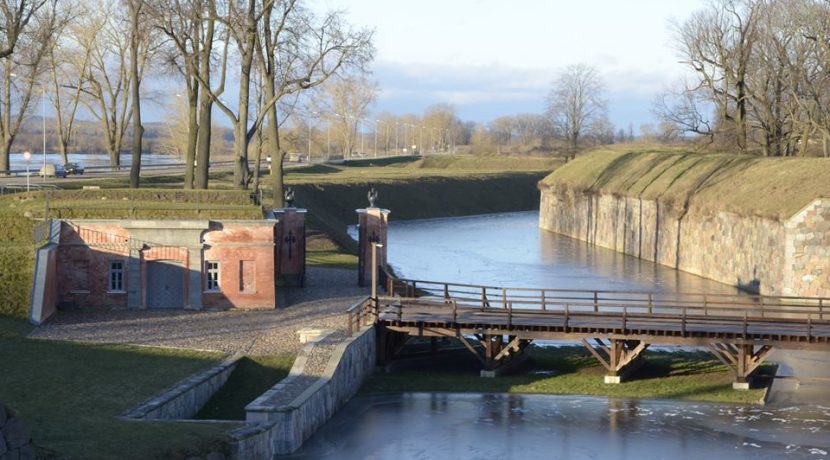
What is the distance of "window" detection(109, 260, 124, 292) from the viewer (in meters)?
38.6

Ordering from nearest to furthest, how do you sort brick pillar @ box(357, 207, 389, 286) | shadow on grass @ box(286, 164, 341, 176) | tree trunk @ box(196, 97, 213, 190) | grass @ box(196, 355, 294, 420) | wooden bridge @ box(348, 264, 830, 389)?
grass @ box(196, 355, 294, 420) < wooden bridge @ box(348, 264, 830, 389) < brick pillar @ box(357, 207, 389, 286) < tree trunk @ box(196, 97, 213, 190) < shadow on grass @ box(286, 164, 341, 176)

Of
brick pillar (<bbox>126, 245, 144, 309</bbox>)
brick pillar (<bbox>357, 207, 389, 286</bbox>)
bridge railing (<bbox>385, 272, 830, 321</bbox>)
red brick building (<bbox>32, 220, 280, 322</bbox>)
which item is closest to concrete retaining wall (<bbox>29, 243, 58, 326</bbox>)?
red brick building (<bbox>32, 220, 280, 322</bbox>)

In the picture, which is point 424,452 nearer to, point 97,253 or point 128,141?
point 97,253

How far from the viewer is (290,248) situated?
45031 mm

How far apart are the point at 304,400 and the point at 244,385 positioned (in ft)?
13.4

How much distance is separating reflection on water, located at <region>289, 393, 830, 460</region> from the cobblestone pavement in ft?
14.6

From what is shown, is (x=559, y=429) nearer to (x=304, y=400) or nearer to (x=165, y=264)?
(x=304, y=400)

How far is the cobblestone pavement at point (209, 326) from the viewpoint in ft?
108

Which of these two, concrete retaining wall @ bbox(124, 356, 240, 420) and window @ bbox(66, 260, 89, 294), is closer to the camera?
concrete retaining wall @ bbox(124, 356, 240, 420)

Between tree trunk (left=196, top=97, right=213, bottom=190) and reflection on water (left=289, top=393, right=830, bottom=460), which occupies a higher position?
tree trunk (left=196, top=97, right=213, bottom=190)

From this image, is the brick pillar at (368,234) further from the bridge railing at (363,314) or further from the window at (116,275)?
the bridge railing at (363,314)

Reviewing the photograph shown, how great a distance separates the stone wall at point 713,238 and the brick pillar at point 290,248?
19.6m

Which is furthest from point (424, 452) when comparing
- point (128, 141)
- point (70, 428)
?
point (128, 141)

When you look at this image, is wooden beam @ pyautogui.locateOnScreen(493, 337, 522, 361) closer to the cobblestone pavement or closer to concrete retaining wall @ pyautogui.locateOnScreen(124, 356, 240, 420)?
the cobblestone pavement
